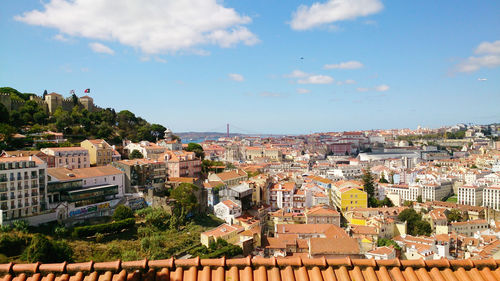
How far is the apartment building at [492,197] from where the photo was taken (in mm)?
45656

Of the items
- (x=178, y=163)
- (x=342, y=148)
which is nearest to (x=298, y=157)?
(x=342, y=148)

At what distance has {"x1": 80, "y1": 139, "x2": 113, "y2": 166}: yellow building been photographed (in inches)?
1201

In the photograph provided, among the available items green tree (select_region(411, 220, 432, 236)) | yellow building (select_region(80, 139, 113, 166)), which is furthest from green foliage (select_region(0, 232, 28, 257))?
green tree (select_region(411, 220, 432, 236))

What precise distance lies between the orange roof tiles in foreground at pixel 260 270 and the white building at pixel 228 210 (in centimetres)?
2383

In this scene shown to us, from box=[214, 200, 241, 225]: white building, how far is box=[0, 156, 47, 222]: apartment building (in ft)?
39.6

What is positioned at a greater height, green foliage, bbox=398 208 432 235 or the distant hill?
the distant hill

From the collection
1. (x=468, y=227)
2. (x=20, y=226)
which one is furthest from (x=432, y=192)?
(x=20, y=226)

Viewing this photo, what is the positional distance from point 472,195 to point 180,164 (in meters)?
37.0

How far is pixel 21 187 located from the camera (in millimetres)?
18203

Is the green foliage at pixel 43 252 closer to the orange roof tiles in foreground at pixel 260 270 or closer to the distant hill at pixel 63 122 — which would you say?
the orange roof tiles in foreground at pixel 260 270

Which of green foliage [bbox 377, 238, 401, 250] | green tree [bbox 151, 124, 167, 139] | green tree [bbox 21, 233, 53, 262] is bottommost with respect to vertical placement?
green foliage [bbox 377, 238, 401, 250]

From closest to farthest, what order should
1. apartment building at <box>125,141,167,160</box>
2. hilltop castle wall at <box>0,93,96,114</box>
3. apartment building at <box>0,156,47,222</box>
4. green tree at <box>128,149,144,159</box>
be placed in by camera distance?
apartment building at <box>0,156,47,222</box> → green tree at <box>128,149,144,159</box> → hilltop castle wall at <box>0,93,96,114</box> → apartment building at <box>125,141,167,160</box>

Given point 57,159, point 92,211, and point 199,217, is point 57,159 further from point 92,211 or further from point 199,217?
point 199,217

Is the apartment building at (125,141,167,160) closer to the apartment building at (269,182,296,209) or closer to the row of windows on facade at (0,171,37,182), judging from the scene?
the apartment building at (269,182,296,209)
